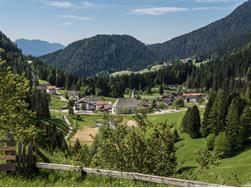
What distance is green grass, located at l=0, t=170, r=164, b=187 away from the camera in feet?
51.3

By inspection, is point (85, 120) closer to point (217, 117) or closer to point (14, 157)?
point (217, 117)

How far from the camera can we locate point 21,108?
787 inches

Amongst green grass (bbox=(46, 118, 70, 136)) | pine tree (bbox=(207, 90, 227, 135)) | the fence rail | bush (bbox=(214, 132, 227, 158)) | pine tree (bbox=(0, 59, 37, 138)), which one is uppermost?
pine tree (bbox=(0, 59, 37, 138))

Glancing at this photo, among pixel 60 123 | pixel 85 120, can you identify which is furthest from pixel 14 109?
pixel 85 120

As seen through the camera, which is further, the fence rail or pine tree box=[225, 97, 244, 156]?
pine tree box=[225, 97, 244, 156]

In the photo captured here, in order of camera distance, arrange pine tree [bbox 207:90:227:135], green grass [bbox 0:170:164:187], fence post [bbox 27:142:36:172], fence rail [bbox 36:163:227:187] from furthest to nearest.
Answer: pine tree [bbox 207:90:227:135]
fence post [bbox 27:142:36:172]
green grass [bbox 0:170:164:187]
fence rail [bbox 36:163:227:187]

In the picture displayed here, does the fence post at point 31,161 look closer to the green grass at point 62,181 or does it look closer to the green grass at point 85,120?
the green grass at point 62,181

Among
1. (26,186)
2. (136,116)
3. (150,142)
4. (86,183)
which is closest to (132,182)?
(86,183)

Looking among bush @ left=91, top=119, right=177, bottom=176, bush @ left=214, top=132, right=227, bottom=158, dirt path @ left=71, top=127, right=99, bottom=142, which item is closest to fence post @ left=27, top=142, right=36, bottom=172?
bush @ left=91, top=119, right=177, bottom=176

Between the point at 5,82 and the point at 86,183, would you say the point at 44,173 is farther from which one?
the point at 5,82

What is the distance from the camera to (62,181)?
646 inches

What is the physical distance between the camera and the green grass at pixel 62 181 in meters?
15.6

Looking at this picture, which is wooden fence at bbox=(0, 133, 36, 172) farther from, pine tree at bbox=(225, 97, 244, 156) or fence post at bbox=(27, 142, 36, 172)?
pine tree at bbox=(225, 97, 244, 156)

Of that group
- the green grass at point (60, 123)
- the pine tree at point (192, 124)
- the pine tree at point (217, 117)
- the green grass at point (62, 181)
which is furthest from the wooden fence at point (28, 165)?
the green grass at point (60, 123)
